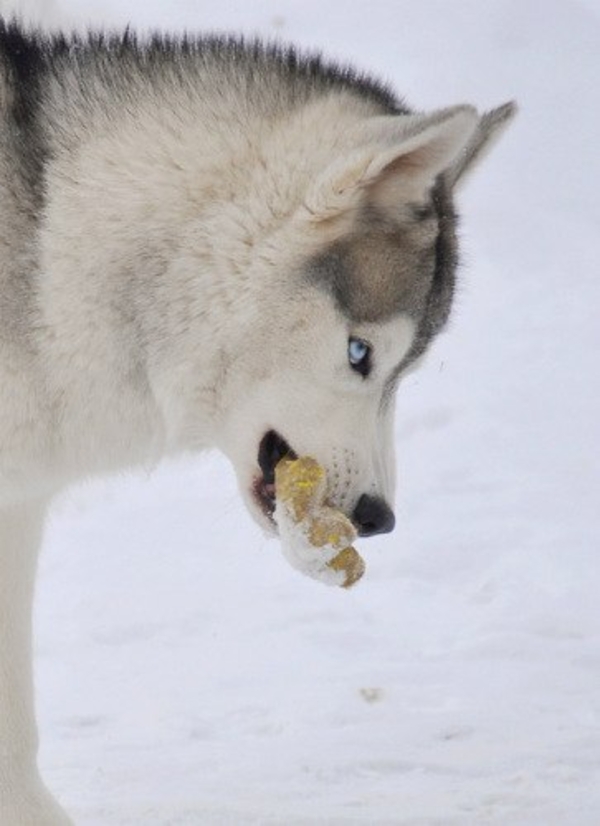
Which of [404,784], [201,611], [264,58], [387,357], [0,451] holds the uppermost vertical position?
[264,58]

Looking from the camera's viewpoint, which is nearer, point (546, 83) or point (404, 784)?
point (404, 784)

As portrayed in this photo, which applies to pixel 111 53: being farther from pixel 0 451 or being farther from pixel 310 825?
pixel 310 825

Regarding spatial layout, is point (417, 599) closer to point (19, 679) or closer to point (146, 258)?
point (19, 679)

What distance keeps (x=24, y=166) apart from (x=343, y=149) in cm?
72

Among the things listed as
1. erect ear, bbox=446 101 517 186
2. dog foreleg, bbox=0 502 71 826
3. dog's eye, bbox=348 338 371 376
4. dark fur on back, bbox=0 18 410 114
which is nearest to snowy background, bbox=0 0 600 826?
dog foreleg, bbox=0 502 71 826

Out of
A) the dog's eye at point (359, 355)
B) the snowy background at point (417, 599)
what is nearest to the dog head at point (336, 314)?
the dog's eye at point (359, 355)

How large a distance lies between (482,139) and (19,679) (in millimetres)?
1867

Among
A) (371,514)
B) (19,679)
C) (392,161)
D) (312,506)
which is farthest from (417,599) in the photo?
(392,161)

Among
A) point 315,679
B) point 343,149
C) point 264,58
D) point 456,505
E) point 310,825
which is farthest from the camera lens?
point 456,505

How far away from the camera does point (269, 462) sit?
12.9ft

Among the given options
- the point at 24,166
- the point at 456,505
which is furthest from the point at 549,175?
the point at 24,166

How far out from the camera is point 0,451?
3.92 meters

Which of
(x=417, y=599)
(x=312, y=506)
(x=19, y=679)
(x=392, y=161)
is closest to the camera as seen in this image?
(x=392, y=161)

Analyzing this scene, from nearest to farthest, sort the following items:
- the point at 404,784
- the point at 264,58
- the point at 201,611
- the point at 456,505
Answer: the point at 264,58, the point at 404,784, the point at 201,611, the point at 456,505
